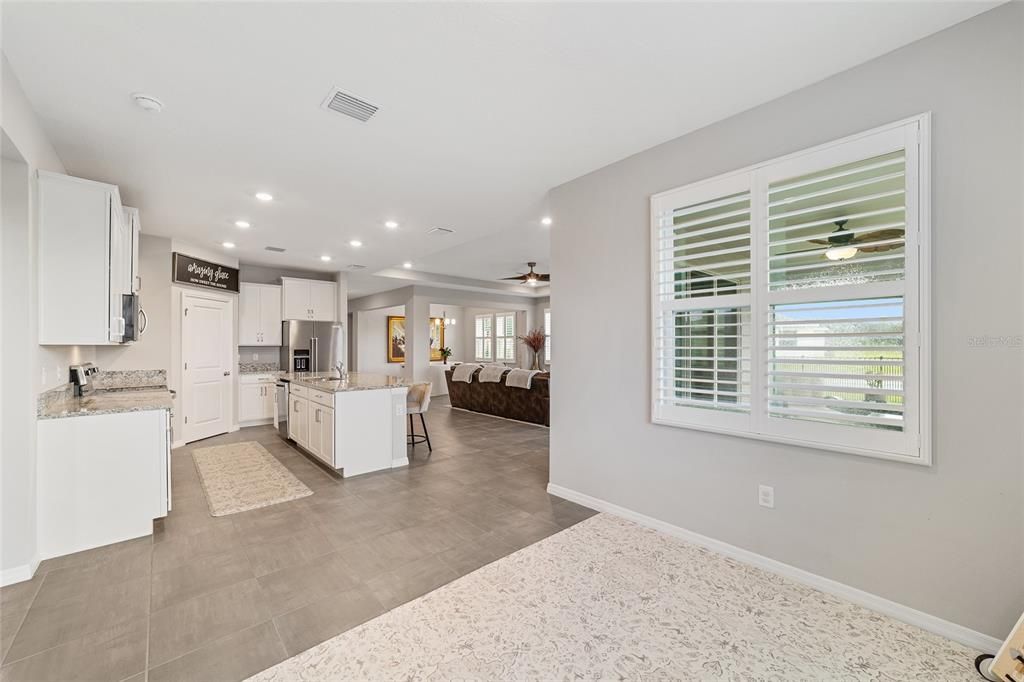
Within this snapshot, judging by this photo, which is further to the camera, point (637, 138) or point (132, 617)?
point (637, 138)

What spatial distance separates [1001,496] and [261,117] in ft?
13.6

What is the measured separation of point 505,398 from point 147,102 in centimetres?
596

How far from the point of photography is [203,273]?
5.82 metres

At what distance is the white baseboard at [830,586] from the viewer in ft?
6.04

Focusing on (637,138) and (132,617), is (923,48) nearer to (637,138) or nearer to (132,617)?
(637,138)

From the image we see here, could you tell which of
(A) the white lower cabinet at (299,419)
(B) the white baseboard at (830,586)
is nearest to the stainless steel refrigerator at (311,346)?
(A) the white lower cabinet at (299,419)

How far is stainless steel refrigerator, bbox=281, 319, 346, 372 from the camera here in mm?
7099

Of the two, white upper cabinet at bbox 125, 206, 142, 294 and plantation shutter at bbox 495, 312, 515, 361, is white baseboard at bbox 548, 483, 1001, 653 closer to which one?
white upper cabinet at bbox 125, 206, 142, 294

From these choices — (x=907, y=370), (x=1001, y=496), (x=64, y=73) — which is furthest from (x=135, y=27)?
(x=1001, y=496)

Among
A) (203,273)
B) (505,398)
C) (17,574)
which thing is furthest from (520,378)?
(17,574)

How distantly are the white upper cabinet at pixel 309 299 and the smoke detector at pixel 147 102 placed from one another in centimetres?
496

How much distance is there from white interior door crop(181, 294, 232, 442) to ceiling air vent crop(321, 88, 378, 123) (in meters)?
4.59

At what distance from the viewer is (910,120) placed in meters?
1.97

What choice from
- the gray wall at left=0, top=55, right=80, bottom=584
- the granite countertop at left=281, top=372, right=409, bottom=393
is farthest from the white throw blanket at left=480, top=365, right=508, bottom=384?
the gray wall at left=0, top=55, right=80, bottom=584
